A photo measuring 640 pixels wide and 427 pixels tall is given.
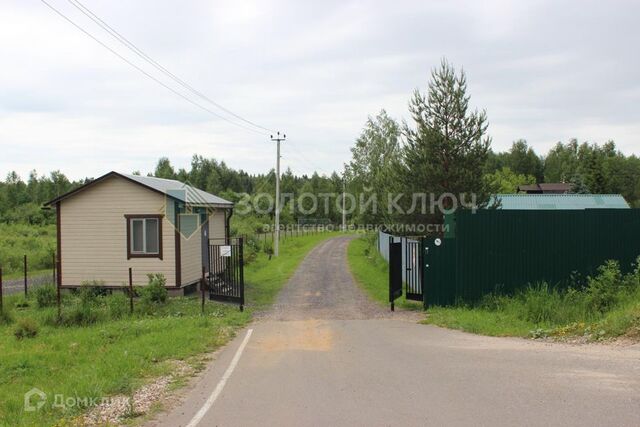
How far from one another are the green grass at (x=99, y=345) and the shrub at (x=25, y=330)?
101 mm

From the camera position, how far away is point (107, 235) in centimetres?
1686

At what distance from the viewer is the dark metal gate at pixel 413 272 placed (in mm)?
13370

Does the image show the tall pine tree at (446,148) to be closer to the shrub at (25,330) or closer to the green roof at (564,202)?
the shrub at (25,330)

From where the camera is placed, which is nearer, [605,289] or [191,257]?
[605,289]

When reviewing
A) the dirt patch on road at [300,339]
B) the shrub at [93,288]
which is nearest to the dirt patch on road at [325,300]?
the dirt patch on road at [300,339]

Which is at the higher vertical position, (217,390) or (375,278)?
(217,390)

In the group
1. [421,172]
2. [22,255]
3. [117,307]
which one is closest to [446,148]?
[421,172]

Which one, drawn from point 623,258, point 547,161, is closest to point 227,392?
point 623,258

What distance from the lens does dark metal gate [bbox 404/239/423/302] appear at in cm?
1337

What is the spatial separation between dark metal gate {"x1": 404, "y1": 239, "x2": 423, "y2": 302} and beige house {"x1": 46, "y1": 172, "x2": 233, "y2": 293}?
695cm

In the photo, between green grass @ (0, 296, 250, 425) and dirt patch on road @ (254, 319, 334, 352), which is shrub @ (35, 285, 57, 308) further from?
dirt patch on road @ (254, 319, 334, 352)

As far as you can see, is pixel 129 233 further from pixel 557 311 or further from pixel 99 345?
pixel 557 311

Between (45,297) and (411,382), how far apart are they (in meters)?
12.7

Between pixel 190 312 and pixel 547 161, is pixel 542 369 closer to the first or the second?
pixel 190 312
